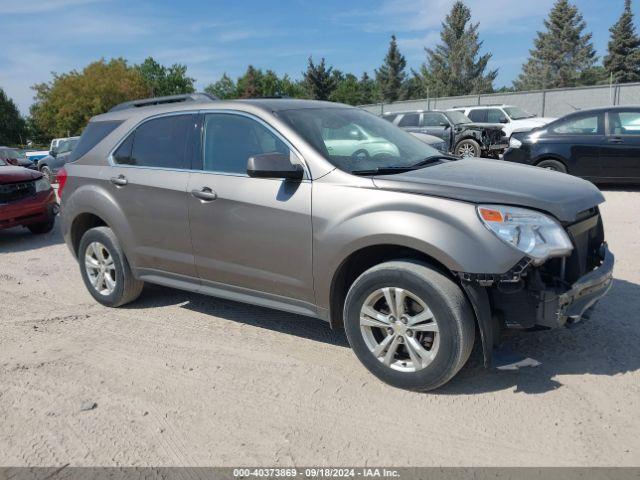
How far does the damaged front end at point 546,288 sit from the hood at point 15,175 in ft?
25.4

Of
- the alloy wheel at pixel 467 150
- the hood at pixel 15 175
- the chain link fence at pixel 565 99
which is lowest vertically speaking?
the alloy wheel at pixel 467 150

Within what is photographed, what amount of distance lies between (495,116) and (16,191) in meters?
15.2

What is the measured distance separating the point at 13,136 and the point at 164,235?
232 ft

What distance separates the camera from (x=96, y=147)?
201 inches

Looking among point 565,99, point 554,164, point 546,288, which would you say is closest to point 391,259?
point 546,288

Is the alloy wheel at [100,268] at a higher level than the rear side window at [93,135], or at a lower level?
lower

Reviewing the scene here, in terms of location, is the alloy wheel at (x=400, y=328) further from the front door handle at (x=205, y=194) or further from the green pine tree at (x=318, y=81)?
the green pine tree at (x=318, y=81)

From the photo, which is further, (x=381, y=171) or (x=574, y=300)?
(x=381, y=171)

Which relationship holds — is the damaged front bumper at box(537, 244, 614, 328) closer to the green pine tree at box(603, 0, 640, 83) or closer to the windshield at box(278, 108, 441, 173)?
the windshield at box(278, 108, 441, 173)

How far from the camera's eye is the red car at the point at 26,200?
834 centimetres

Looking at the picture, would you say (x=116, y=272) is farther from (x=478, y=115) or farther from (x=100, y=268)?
(x=478, y=115)

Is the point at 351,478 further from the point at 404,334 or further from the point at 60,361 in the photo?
the point at 60,361

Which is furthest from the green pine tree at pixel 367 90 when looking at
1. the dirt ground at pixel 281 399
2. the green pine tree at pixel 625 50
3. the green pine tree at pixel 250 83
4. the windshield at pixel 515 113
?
the dirt ground at pixel 281 399

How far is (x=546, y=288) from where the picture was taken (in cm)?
310
